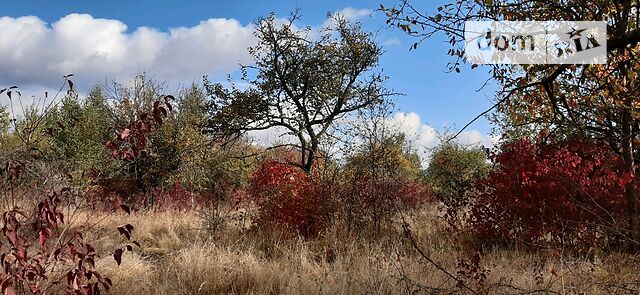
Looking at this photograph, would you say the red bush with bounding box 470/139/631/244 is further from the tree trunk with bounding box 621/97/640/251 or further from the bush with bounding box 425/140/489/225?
the bush with bounding box 425/140/489/225

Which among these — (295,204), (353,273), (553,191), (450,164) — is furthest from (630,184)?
(450,164)

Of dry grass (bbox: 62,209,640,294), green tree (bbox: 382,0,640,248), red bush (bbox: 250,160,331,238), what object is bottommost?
dry grass (bbox: 62,209,640,294)

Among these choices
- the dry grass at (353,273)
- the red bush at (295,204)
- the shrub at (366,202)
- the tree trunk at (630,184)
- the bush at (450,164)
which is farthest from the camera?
the bush at (450,164)

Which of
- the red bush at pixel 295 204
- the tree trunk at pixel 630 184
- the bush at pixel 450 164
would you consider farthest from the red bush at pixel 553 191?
the bush at pixel 450 164

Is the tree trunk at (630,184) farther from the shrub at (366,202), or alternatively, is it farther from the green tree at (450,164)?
the green tree at (450,164)

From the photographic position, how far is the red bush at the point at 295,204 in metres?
8.35

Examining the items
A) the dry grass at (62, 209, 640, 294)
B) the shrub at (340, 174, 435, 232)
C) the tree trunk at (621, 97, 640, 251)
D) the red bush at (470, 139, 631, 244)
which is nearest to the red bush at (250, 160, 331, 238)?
the shrub at (340, 174, 435, 232)

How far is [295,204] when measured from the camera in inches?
335

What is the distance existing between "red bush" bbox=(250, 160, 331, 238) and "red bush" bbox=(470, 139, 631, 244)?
2618 mm

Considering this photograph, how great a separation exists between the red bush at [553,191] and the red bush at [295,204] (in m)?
2.62

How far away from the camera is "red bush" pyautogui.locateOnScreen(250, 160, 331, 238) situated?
8352 mm

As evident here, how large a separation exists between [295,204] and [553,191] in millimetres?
3952

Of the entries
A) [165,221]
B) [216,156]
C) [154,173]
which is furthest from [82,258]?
[154,173]

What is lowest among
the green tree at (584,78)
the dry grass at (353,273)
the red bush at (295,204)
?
the dry grass at (353,273)
